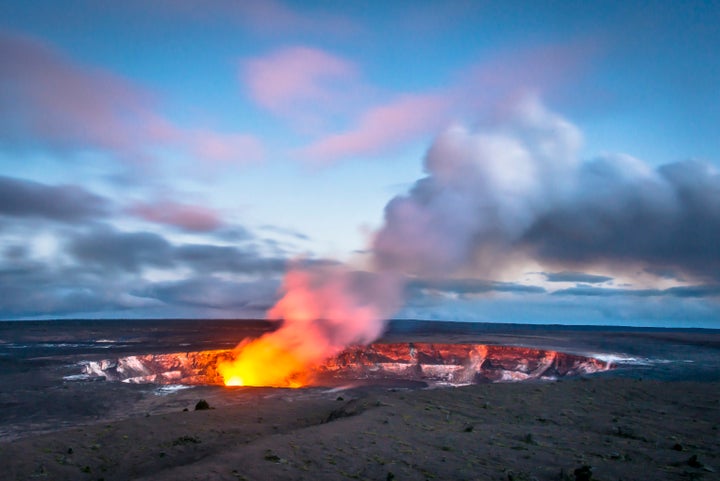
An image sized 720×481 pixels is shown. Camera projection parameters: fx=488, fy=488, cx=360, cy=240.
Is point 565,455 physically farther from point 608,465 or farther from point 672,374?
point 672,374

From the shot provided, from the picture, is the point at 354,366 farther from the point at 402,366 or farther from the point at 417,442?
the point at 417,442

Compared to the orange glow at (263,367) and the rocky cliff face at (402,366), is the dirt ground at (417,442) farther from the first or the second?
the rocky cliff face at (402,366)

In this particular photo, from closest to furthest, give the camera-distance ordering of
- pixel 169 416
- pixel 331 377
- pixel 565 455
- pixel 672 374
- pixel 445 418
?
pixel 565 455
pixel 445 418
pixel 169 416
pixel 672 374
pixel 331 377

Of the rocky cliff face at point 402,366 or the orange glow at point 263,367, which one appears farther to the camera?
the orange glow at point 263,367

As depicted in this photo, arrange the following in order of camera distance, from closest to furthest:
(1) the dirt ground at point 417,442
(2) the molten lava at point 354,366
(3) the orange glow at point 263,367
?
(1) the dirt ground at point 417,442 < (2) the molten lava at point 354,366 < (3) the orange glow at point 263,367

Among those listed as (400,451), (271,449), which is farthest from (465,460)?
(271,449)

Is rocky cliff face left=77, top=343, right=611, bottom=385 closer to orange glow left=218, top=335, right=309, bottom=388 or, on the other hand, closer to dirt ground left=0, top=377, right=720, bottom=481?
orange glow left=218, top=335, right=309, bottom=388

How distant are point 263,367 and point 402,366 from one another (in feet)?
44.9

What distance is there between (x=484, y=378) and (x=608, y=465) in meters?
36.3

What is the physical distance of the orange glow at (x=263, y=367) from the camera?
43.2 meters

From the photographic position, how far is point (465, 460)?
1134 cm

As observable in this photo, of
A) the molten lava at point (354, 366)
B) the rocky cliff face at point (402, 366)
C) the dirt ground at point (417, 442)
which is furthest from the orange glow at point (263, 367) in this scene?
the dirt ground at point (417, 442)

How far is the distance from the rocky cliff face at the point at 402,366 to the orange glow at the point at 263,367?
44.2 inches

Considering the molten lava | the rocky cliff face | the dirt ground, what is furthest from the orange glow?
the dirt ground
